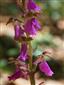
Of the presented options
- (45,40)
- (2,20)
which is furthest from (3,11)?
(45,40)

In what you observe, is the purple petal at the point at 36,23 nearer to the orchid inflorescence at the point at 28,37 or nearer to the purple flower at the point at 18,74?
the orchid inflorescence at the point at 28,37

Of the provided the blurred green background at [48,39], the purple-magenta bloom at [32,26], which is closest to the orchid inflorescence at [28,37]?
the purple-magenta bloom at [32,26]

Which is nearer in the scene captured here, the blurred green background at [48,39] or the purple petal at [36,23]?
the purple petal at [36,23]

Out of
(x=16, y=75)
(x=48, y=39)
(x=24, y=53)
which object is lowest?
(x=48, y=39)

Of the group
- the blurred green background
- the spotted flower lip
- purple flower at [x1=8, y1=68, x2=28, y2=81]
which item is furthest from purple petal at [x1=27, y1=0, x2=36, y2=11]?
the blurred green background

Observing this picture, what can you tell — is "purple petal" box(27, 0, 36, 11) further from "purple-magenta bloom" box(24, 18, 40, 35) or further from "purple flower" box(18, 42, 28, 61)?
"purple flower" box(18, 42, 28, 61)

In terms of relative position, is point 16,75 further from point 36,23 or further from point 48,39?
point 48,39

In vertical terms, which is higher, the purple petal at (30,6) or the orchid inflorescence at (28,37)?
the purple petal at (30,6)

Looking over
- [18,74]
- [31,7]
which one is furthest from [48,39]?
[31,7]
